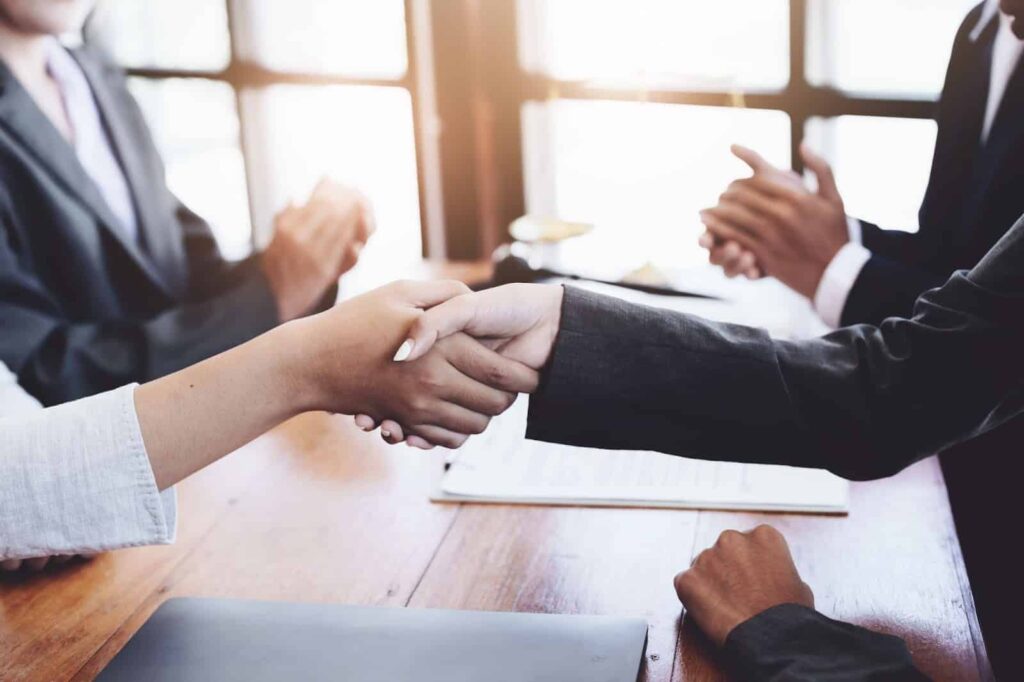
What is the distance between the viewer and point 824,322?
139 cm

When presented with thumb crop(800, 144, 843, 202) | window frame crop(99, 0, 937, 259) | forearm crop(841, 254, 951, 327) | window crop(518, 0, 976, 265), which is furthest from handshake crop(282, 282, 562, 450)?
window frame crop(99, 0, 937, 259)

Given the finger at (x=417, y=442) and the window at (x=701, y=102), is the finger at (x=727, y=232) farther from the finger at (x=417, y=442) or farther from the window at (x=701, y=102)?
the finger at (x=417, y=442)

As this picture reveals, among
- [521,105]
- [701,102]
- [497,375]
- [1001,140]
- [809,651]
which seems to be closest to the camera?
[809,651]

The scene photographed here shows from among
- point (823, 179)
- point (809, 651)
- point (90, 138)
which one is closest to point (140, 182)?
point (90, 138)

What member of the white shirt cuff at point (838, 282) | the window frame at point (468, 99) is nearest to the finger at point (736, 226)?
the white shirt cuff at point (838, 282)

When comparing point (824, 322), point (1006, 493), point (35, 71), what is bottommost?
point (1006, 493)

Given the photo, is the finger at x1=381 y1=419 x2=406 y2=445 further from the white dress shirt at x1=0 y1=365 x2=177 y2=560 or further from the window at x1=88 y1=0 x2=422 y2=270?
the window at x1=88 y1=0 x2=422 y2=270

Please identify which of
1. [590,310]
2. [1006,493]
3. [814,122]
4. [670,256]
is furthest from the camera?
[670,256]

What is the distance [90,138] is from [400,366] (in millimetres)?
872

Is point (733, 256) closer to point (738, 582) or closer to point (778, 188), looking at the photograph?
point (778, 188)

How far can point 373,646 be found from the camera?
0.74 metres

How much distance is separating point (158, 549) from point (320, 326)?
23 cm

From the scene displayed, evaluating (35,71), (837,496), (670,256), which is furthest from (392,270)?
(837,496)

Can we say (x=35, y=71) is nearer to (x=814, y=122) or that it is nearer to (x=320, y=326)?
(x=320, y=326)
